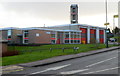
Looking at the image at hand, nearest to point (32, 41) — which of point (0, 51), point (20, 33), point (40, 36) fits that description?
point (40, 36)

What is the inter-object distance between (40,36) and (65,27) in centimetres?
2120

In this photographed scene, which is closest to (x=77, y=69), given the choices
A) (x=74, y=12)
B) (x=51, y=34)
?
(x=51, y=34)

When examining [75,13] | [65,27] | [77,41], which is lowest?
[77,41]

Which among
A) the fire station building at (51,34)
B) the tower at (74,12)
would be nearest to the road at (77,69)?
the fire station building at (51,34)

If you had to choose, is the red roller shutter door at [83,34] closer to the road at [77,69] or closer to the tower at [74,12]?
the tower at [74,12]

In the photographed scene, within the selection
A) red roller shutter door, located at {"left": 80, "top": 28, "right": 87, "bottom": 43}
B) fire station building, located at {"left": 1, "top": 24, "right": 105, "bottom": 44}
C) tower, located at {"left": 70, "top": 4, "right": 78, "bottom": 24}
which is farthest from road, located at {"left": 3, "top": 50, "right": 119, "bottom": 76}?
tower, located at {"left": 70, "top": 4, "right": 78, "bottom": 24}

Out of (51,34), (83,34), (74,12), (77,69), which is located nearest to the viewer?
(77,69)

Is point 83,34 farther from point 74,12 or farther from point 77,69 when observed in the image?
point 77,69

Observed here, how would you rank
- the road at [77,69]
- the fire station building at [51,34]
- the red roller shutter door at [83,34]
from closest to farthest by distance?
the road at [77,69] < the fire station building at [51,34] < the red roller shutter door at [83,34]

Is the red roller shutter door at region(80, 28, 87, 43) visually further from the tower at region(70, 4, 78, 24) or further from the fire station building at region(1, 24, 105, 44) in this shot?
the tower at region(70, 4, 78, 24)

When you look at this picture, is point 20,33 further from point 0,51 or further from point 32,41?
point 0,51

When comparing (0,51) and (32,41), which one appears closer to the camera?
(0,51)

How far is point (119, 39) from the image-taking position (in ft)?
140

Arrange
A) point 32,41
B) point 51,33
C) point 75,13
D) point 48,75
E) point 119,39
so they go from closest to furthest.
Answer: point 48,75 → point 119,39 → point 32,41 → point 51,33 → point 75,13
